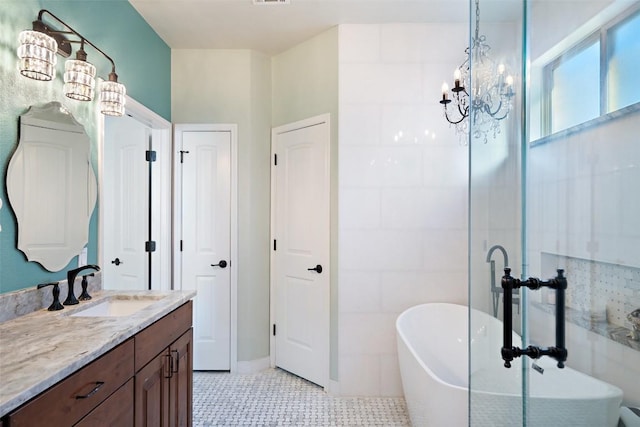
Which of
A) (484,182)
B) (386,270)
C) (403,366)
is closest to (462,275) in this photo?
(386,270)

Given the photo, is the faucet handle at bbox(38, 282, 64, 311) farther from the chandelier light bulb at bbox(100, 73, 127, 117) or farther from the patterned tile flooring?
the patterned tile flooring

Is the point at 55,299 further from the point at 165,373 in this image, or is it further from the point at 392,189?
the point at 392,189

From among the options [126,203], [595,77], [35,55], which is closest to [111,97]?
[35,55]

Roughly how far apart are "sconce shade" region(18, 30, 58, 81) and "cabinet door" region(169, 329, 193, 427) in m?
1.31

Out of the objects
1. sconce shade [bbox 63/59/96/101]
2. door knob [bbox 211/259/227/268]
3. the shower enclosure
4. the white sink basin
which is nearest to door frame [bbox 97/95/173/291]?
door knob [bbox 211/259/227/268]

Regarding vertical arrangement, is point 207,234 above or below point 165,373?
→ above

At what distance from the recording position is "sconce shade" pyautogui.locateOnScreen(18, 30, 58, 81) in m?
1.33

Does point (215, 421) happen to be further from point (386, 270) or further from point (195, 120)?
point (195, 120)

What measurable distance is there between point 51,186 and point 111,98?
0.55 meters

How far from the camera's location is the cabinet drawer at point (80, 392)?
0.85m

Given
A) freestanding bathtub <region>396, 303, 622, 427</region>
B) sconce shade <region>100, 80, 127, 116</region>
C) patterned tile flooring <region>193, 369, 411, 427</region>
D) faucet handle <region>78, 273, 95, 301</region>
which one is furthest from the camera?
patterned tile flooring <region>193, 369, 411, 427</region>

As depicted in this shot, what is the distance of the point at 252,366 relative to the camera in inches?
117

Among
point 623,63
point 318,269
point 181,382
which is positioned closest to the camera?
point 623,63

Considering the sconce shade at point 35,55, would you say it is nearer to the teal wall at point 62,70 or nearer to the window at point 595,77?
the teal wall at point 62,70
